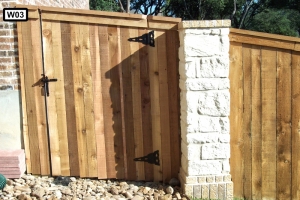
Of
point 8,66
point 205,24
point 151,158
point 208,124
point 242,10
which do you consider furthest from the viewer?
point 242,10

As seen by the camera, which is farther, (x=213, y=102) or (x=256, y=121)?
(x=256, y=121)

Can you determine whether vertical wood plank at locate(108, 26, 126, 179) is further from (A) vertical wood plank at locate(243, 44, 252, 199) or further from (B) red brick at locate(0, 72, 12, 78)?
(A) vertical wood plank at locate(243, 44, 252, 199)

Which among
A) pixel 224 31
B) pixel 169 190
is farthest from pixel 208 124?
pixel 224 31

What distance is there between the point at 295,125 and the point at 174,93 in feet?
4.84

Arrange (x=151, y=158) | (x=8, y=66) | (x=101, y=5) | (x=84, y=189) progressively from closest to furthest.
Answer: (x=84, y=189), (x=8, y=66), (x=151, y=158), (x=101, y=5)

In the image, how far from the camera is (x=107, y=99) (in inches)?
166

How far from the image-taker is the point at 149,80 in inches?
166

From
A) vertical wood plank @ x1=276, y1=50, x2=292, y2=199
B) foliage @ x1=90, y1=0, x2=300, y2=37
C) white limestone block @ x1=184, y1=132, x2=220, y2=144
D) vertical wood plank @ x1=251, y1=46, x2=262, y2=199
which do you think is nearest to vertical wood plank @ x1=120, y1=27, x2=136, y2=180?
white limestone block @ x1=184, y1=132, x2=220, y2=144

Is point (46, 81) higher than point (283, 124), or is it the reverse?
point (46, 81)

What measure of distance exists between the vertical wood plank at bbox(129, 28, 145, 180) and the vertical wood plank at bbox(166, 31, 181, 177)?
1.20ft

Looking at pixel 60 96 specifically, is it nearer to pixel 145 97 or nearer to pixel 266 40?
pixel 145 97

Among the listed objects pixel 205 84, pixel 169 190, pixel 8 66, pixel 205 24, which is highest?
pixel 205 24

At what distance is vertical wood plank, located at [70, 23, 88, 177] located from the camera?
4.15 m

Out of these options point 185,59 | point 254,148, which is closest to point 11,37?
point 185,59
